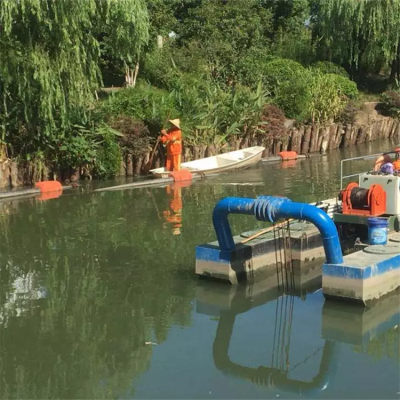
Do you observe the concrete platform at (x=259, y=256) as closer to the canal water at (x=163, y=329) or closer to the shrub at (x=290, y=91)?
the canal water at (x=163, y=329)

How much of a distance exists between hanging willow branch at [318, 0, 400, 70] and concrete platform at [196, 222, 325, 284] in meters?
25.7

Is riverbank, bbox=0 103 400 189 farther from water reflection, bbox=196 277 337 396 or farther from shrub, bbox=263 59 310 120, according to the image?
water reflection, bbox=196 277 337 396

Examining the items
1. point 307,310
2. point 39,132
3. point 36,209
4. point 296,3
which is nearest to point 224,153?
point 39,132

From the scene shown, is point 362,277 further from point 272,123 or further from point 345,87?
point 345,87

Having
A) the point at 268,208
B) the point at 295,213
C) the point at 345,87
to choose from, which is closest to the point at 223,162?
the point at 345,87

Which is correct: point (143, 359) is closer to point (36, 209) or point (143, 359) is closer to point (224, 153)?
point (36, 209)

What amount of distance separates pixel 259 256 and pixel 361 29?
27.6 metres

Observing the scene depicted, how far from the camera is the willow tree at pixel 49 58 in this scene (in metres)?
20.0

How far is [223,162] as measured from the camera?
2489 cm

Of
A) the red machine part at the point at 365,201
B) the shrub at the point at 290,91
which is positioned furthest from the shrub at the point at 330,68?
the red machine part at the point at 365,201

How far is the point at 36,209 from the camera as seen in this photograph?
1848cm

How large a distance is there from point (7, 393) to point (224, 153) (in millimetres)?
18113

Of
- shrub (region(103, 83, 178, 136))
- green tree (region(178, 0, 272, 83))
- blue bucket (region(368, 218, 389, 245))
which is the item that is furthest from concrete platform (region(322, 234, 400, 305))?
green tree (region(178, 0, 272, 83))

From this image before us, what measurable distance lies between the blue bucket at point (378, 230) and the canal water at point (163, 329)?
1.06 meters
